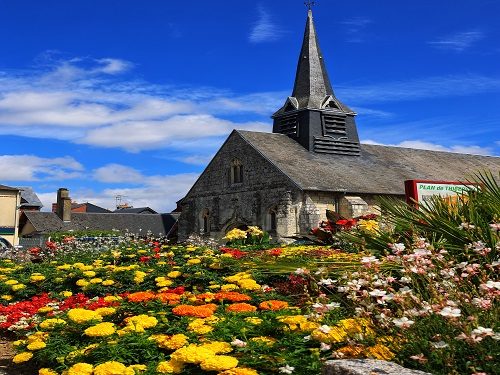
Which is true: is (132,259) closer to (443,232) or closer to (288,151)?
(443,232)

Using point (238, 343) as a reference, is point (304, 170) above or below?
above

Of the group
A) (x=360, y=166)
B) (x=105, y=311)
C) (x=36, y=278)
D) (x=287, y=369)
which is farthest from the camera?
(x=360, y=166)

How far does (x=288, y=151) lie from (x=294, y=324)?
91.2ft

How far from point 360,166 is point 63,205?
26061 mm

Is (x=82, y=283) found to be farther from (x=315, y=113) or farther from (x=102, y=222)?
(x=102, y=222)

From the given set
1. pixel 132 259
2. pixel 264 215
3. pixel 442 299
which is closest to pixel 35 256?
pixel 132 259

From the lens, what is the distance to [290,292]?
Answer: 611cm

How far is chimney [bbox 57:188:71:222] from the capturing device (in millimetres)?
45938

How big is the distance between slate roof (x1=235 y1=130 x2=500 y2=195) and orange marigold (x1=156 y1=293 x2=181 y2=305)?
21480 millimetres

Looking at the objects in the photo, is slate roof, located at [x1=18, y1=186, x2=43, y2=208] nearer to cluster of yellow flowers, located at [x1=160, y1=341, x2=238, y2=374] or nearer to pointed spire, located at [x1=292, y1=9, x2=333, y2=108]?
pointed spire, located at [x1=292, y1=9, x2=333, y2=108]

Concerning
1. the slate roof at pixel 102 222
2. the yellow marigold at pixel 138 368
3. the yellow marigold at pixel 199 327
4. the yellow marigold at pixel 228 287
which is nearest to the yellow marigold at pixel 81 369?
the yellow marigold at pixel 138 368

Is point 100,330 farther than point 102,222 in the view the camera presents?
No

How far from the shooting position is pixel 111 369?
153 inches

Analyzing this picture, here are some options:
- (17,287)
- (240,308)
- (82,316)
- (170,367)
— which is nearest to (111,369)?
(170,367)
